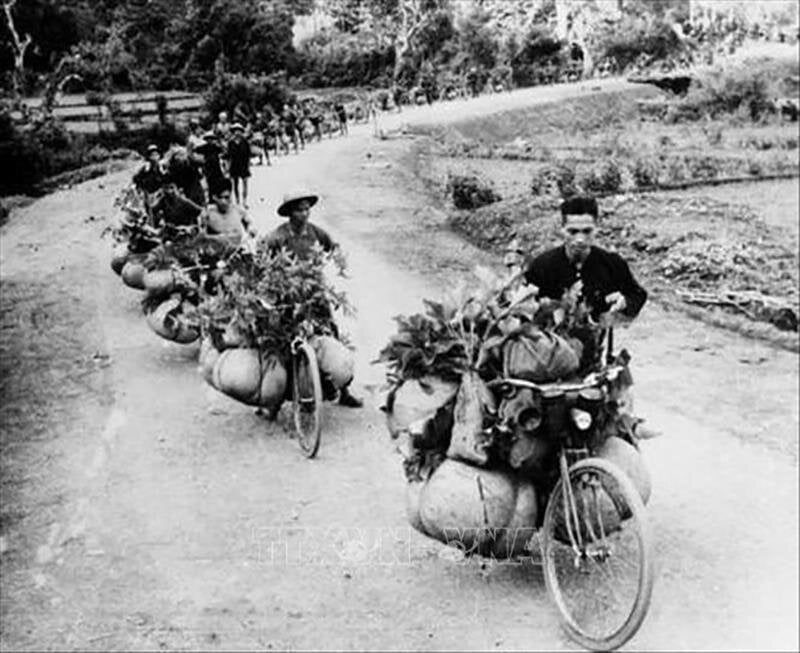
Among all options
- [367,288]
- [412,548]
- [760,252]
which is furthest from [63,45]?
[412,548]

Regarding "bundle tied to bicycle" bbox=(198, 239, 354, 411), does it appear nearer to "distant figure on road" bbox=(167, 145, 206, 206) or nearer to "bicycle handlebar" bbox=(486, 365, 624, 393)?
"bicycle handlebar" bbox=(486, 365, 624, 393)

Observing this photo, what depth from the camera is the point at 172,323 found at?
9641 millimetres

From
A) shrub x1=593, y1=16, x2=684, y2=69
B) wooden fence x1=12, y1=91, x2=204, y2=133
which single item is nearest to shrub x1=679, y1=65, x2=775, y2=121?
shrub x1=593, y1=16, x2=684, y2=69

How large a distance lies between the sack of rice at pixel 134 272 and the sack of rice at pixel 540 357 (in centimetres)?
711

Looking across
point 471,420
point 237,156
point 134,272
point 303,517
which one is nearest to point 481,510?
point 471,420

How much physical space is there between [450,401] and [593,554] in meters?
0.99

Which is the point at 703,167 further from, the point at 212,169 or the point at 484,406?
the point at 484,406

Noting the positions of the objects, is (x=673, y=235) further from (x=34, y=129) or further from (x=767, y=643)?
(x=34, y=129)

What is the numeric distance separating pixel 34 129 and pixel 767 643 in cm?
2858

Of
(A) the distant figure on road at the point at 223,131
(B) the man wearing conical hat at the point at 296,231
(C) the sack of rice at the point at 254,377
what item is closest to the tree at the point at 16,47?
(A) the distant figure on road at the point at 223,131

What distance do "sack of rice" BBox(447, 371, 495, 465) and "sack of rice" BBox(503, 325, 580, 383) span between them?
0.20 m

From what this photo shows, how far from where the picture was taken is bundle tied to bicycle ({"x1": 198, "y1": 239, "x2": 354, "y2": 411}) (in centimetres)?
745

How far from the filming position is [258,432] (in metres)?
7.78

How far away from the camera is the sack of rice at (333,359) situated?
7.57m
